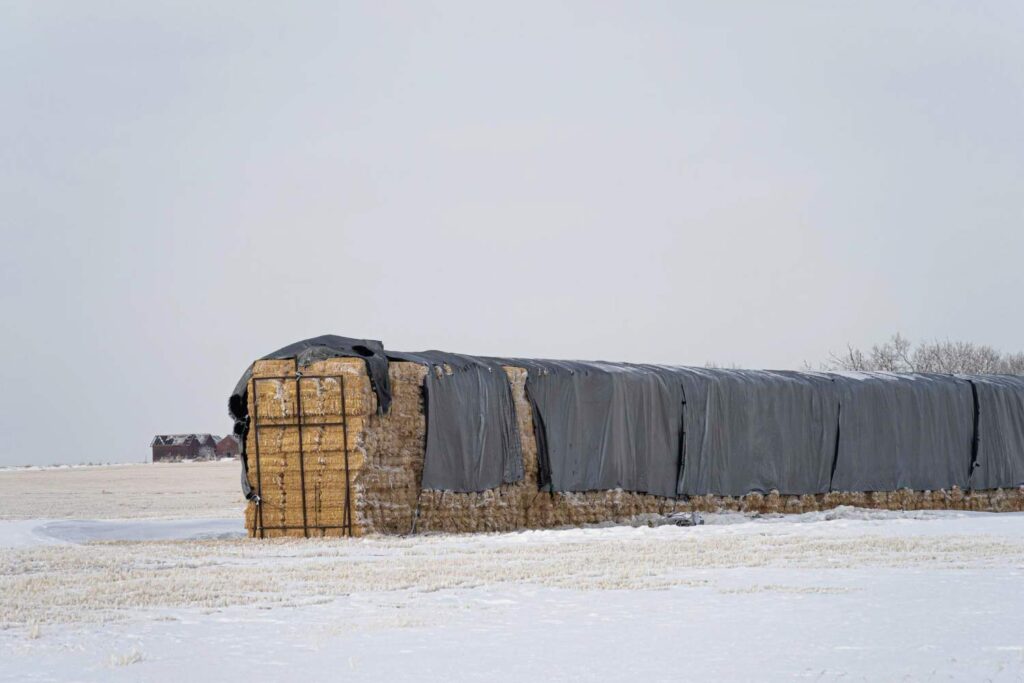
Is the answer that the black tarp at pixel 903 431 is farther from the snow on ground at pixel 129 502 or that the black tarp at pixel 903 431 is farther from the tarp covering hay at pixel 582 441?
the snow on ground at pixel 129 502

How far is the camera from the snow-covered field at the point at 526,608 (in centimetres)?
816

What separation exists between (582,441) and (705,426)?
3025mm

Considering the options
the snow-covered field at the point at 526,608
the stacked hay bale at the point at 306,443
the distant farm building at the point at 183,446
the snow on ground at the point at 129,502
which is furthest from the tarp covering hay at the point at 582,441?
the distant farm building at the point at 183,446

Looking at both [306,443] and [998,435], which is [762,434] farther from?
[306,443]

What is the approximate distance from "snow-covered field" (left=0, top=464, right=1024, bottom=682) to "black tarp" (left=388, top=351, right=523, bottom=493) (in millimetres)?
3014

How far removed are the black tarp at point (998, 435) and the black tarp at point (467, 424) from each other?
11.5 meters

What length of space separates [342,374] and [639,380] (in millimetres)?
6712

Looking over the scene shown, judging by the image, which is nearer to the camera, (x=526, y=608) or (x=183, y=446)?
(x=526, y=608)

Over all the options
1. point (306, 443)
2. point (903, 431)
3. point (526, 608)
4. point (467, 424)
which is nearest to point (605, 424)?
point (467, 424)

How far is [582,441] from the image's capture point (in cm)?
2284

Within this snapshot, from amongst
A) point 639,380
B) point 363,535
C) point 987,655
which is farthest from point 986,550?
point 639,380

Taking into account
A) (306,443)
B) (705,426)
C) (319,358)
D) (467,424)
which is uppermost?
(319,358)

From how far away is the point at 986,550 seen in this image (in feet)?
48.2

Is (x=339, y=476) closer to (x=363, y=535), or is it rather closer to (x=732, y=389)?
(x=363, y=535)
